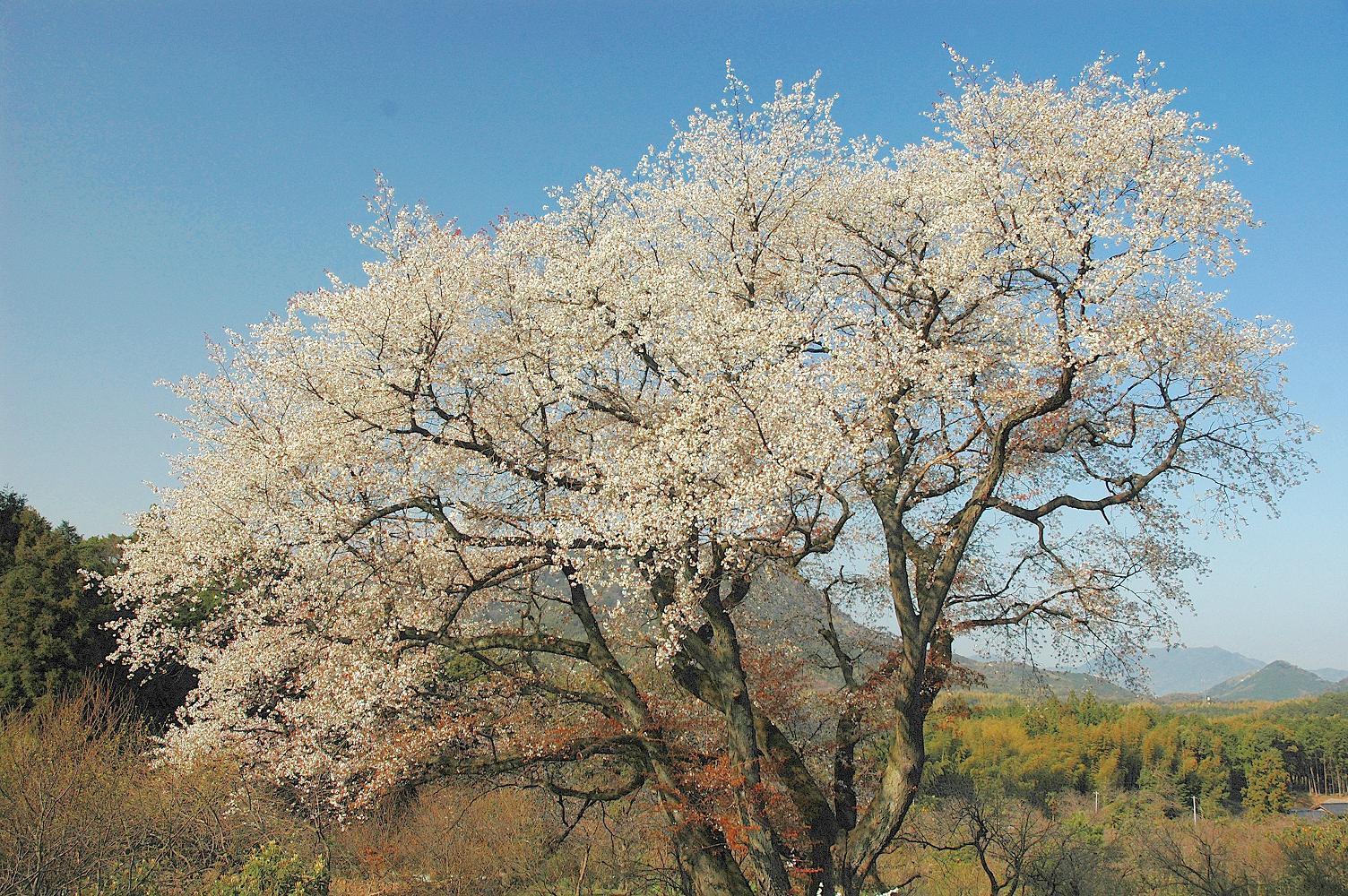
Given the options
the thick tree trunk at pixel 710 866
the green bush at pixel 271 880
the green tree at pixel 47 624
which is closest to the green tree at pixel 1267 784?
the thick tree trunk at pixel 710 866

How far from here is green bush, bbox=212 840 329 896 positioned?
966 cm

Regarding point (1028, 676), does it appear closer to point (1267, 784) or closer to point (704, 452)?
point (704, 452)

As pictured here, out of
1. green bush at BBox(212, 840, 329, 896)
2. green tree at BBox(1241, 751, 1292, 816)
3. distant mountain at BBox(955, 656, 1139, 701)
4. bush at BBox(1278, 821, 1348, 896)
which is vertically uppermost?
distant mountain at BBox(955, 656, 1139, 701)

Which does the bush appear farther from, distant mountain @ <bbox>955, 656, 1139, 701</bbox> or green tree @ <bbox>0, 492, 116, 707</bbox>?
green tree @ <bbox>0, 492, 116, 707</bbox>

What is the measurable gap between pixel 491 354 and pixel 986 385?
22.8 ft

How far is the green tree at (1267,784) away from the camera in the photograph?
46250 millimetres

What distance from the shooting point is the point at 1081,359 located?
32.9 feet

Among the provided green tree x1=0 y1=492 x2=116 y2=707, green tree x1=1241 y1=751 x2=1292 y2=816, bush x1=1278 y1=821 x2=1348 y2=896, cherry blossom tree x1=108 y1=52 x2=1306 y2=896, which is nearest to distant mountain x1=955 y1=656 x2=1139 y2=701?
cherry blossom tree x1=108 y1=52 x2=1306 y2=896

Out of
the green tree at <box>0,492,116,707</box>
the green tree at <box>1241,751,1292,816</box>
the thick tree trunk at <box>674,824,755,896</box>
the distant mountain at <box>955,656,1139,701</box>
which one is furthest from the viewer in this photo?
the green tree at <box>1241,751,1292,816</box>

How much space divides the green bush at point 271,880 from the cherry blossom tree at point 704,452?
1.13 m

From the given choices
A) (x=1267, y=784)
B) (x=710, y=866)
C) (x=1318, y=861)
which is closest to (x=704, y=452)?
(x=710, y=866)

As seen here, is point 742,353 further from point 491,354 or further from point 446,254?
point 446,254

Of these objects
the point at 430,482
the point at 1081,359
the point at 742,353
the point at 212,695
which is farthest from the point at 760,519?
the point at 212,695

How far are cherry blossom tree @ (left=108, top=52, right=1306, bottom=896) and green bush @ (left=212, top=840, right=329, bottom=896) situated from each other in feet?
3.70
